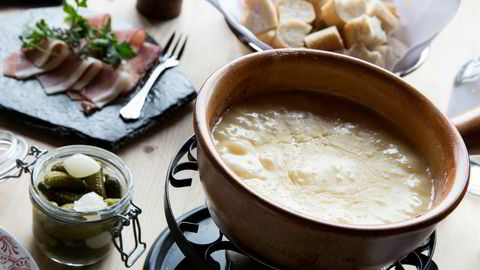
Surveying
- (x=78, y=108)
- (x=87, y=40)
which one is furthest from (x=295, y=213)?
(x=87, y=40)

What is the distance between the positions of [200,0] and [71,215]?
0.85 metres

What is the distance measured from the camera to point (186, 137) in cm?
112

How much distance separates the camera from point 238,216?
63 centimetres

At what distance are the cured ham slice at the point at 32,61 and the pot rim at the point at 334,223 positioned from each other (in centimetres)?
56

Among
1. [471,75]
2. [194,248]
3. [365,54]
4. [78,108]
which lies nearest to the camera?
[194,248]

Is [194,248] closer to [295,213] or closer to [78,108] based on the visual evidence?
[295,213]

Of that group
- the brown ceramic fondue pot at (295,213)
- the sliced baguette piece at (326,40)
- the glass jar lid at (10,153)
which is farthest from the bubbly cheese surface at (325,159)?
the sliced baguette piece at (326,40)

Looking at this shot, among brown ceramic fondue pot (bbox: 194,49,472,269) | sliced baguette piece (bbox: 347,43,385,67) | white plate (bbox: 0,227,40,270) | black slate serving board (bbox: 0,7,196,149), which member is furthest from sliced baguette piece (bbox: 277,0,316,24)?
white plate (bbox: 0,227,40,270)

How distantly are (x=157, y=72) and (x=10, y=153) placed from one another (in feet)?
1.29

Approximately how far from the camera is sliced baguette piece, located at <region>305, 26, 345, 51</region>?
1224 mm

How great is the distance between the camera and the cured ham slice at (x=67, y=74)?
1.14 meters

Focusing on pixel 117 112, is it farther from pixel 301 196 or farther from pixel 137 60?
pixel 301 196

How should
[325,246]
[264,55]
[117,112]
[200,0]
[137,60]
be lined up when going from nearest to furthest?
[325,246]
[264,55]
[117,112]
[137,60]
[200,0]

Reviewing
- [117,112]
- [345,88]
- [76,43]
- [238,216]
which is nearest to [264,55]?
[345,88]
